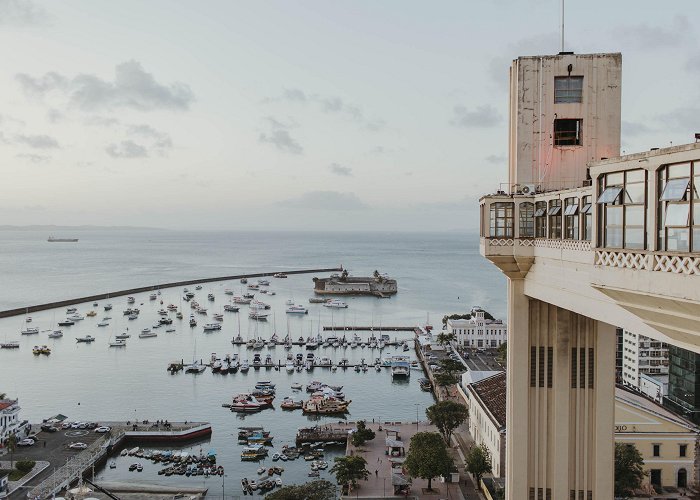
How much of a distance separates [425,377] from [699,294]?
39552 millimetres

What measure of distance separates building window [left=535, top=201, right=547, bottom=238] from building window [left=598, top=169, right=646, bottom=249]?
100 inches

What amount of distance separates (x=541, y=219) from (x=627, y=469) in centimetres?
1456

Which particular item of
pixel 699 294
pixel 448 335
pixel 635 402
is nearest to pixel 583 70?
pixel 699 294

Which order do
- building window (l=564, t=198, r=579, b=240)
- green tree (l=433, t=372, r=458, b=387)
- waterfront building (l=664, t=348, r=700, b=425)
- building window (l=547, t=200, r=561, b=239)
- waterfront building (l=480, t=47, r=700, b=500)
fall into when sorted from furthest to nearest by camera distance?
green tree (l=433, t=372, r=458, b=387)
waterfront building (l=664, t=348, r=700, b=425)
waterfront building (l=480, t=47, r=700, b=500)
building window (l=547, t=200, r=561, b=239)
building window (l=564, t=198, r=579, b=240)

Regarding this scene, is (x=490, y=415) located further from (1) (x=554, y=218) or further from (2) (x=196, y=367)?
(2) (x=196, y=367)

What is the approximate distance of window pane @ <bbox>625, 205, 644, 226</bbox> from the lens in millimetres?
5750

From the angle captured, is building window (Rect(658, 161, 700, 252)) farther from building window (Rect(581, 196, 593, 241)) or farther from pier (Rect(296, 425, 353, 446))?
pier (Rect(296, 425, 353, 446))

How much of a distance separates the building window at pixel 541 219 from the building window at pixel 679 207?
3580mm

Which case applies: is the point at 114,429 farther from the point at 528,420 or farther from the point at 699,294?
the point at 699,294

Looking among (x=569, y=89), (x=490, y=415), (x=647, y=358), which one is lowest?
(x=647, y=358)

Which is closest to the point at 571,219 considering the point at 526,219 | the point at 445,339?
the point at 526,219

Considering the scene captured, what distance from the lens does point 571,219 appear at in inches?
316

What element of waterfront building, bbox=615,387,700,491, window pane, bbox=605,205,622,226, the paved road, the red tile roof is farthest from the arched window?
the paved road

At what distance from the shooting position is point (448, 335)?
51375 mm
